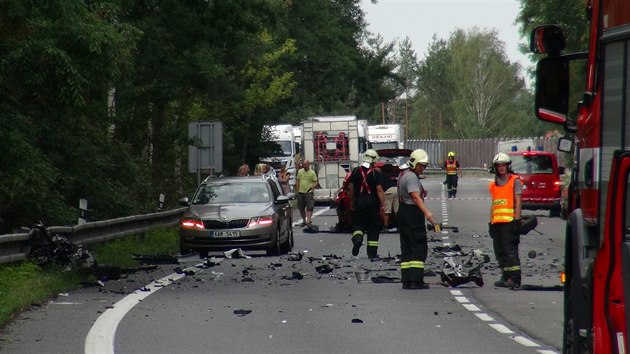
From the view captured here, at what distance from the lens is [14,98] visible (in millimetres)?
21234

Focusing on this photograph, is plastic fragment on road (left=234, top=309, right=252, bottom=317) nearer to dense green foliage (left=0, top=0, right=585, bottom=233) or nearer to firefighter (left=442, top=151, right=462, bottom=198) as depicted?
dense green foliage (left=0, top=0, right=585, bottom=233)

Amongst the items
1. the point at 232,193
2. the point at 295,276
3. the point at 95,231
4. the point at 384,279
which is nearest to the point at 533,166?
the point at 232,193

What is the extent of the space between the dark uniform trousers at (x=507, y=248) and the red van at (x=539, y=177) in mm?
24204

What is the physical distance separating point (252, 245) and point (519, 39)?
123 feet

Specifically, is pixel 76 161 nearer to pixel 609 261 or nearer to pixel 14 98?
pixel 14 98

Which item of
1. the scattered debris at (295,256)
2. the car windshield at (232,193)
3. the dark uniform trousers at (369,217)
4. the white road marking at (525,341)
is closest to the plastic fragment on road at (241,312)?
the white road marking at (525,341)

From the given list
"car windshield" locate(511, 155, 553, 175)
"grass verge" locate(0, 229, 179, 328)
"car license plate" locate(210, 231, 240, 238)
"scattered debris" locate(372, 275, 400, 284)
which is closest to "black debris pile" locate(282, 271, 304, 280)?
"scattered debris" locate(372, 275, 400, 284)

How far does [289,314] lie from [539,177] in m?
28.8

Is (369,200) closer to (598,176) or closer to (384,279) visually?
(384,279)

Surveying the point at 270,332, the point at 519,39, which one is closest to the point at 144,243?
the point at 270,332

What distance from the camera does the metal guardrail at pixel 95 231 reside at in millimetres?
18578

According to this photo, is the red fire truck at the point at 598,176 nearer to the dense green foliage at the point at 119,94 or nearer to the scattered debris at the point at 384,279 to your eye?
the dense green foliage at the point at 119,94

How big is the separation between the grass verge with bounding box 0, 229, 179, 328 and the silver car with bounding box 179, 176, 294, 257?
48.1 inches

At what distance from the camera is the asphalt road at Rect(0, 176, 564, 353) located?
12938mm
